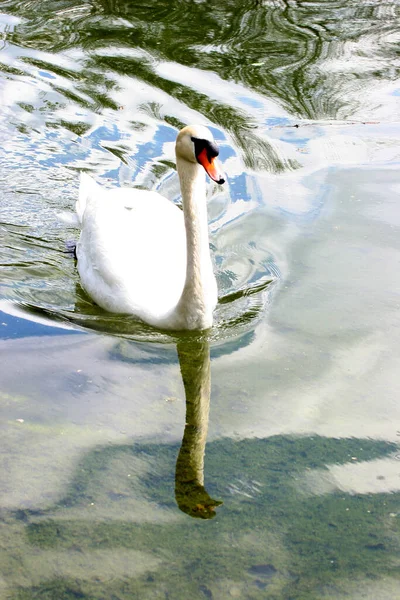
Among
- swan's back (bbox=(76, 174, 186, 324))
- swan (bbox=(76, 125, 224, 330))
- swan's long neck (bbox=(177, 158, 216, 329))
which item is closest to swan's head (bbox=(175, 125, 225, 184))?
swan (bbox=(76, 125, 224, 330))

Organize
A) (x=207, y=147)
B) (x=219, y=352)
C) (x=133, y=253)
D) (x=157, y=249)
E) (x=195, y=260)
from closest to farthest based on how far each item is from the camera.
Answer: (x=207, y=147) → (x=219, y=352) → (x=195, y=260) → (x=133, y=253) → (x=157, y=249)

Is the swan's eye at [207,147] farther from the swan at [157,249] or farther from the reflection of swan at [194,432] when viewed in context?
the reflection of swan at [194,432]

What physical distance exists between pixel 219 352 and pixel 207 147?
4.16 feet

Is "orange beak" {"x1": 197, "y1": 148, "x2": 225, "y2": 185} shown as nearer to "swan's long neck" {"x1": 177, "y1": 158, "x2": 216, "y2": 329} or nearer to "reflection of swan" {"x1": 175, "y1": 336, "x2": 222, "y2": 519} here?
"swan's long neck" {"x1": 177, "y1": 158, "x2": 216, "y2": 329}

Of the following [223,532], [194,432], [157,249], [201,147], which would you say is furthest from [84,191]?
[223,532]

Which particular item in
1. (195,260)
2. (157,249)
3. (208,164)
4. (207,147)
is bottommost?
(157,249)

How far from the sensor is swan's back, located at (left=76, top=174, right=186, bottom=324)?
20.3ft

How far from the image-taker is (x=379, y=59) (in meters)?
11.1

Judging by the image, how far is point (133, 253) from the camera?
650cm

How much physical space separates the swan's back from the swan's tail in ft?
0.84

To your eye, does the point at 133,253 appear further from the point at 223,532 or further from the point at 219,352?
the point at 223,532

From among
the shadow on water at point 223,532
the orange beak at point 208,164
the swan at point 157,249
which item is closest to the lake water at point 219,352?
the shadow on water at point 223,532

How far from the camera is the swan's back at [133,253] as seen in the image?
20.3 ft

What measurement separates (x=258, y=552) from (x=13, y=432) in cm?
155
